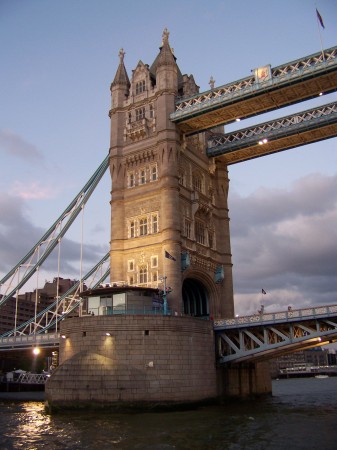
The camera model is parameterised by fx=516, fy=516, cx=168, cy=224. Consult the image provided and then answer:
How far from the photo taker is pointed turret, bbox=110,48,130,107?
65188mm

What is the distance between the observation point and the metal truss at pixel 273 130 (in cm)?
6131

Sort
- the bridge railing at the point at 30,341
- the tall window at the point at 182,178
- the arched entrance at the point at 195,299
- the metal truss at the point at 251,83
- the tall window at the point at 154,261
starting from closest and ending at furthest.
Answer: the metal truss at the point at 251,83 < the tall window at the point at 154,261 < the tall window at the point at 182,178 < the arched entrance at the point at 195,299 < the bridge railing at the point at 30,341

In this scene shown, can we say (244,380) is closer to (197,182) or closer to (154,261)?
(154,261)

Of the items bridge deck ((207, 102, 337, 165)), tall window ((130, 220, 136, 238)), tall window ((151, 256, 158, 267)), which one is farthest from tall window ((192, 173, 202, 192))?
tall window ((151, 256, 158, 267))

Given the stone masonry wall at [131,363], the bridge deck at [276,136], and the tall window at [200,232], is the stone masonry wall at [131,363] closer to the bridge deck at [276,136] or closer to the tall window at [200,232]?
the tall window at [200,232]

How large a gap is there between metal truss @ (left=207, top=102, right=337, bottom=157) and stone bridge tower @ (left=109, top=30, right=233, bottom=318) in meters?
2.28

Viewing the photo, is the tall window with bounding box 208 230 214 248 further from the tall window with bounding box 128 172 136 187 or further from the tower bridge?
the tall window with bounding box 128 172 136 187

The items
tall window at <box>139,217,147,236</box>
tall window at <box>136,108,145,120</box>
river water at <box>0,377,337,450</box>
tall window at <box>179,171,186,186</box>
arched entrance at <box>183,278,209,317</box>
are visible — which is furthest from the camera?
arched entrance at <box>183,278,209,317</box>

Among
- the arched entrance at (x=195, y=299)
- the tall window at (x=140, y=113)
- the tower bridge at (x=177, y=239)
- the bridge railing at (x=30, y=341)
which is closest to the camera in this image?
the tower bridge at (x=177, y=239)

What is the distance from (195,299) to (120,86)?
28.6 meters

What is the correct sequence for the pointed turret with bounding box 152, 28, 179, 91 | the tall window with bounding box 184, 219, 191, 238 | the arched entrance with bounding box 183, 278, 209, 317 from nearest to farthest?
the tall window with bounding box 184, 219, 191, 238, the pointed turret with bounding box 152, 28, 179, 91, the arched entrance with bounding box 183, 278, 209, 317

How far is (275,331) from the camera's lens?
50375 mm

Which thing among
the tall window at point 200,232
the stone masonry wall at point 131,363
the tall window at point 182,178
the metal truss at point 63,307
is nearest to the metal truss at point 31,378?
the metal truss at point 63,307

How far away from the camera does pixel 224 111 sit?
6009 centimetres
